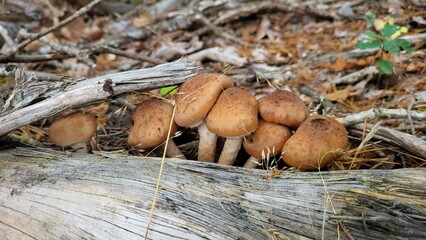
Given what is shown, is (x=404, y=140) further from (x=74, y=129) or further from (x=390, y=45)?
(x=74, y=129)

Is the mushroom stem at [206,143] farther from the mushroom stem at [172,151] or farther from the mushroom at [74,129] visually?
the mushroom at [74,129]

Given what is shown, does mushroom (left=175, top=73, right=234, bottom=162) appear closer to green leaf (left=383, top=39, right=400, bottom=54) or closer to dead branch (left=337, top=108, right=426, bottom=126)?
dead branch (left=337, top=108, right=426, bottom=126)

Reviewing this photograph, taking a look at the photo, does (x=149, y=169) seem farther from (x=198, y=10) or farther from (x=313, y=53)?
(x=198, y=10)

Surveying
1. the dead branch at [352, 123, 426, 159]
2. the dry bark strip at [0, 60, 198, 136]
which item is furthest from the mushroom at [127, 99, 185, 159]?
the dead branch at [352, 123, 426, 159]

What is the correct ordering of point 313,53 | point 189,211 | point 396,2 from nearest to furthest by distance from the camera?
point 189,211 → point 313,53 → point 396,2

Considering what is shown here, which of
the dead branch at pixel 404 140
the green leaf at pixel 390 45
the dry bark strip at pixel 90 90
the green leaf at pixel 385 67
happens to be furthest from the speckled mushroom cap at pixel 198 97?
the green leaf at pixel 390 45

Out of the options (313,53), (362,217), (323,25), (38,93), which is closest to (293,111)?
(362,217)

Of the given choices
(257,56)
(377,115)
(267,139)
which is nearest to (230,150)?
(267,139)
